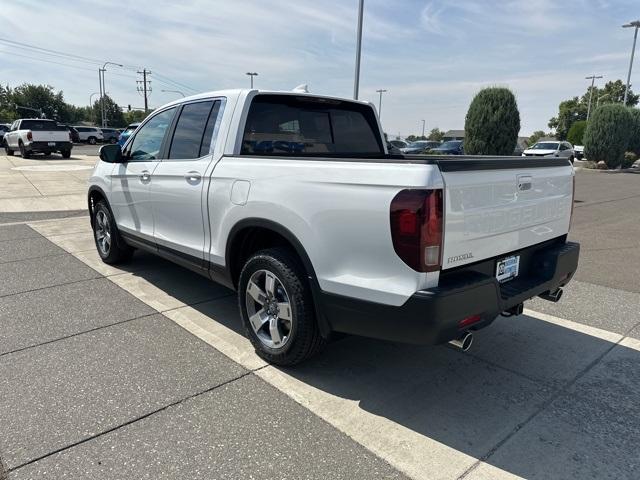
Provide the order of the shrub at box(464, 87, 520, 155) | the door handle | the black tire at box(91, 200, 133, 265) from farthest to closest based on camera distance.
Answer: the shrub at box(464, 87, 520, 155) < the black tire at box(91, 200, 133, 265) < the door handle

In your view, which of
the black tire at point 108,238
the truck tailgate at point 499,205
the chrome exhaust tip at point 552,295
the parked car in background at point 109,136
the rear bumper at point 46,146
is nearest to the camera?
the truck tailgate at point 499,205

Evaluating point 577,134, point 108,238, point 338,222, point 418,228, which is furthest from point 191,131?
point 577,134

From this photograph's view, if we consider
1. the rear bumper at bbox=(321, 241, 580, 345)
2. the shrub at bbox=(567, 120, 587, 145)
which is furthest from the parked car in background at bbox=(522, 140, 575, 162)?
the rear bumper at bbox=(321, 241, 580, 345)

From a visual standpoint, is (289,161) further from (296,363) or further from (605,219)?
(605,219)

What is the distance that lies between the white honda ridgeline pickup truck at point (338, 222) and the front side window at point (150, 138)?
0.04 m

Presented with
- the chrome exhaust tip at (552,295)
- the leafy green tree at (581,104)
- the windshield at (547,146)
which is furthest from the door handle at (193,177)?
the leafy green tree at (581,104)

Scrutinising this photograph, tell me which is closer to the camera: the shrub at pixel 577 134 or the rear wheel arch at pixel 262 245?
the rear wheel arch at pixel 262 245

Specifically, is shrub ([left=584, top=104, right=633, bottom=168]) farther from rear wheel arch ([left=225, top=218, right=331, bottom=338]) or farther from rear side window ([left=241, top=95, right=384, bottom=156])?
rear wheel arch ([left=225, top=218, right=331, bottom=338])

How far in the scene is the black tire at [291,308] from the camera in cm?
300

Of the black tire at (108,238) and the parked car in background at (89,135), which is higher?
the parked car in background at (89,135)

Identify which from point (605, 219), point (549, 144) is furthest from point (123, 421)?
point (549, 144)

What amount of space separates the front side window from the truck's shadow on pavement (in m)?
1.77

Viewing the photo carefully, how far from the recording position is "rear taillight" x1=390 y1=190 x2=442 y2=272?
2.37 m

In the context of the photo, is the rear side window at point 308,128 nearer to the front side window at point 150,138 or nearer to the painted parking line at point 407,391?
the front side window at point 150,138
